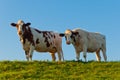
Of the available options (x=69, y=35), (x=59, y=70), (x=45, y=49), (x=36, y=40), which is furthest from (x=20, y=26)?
(x=59, y=70)

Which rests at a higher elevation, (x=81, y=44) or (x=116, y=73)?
(x=81, y=44)

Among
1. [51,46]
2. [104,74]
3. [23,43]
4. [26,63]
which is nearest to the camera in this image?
[104,74]

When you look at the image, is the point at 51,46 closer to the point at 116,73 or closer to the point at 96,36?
the point at 96,36

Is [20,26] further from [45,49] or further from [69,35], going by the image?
[69,35]

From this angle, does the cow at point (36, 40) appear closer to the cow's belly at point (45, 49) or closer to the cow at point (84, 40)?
the cow's belly at point (45, 49)

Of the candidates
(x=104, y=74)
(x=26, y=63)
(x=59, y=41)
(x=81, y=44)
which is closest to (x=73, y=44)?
(x=81, y=44)

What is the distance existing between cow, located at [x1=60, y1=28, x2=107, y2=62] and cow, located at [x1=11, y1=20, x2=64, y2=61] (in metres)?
1.54

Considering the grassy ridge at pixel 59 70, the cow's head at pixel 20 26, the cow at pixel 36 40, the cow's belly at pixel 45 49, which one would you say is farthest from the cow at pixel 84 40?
the grassy ridge at pixel 59 70

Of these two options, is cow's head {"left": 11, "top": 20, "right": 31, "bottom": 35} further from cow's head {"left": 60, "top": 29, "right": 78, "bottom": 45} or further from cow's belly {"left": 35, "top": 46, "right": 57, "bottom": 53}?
cow's head {"left": 60, "top": 29, "right": 78, "bottom": 45}

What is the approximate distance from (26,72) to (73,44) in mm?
8120

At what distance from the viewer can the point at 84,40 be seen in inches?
1332

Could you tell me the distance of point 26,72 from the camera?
26.0 meters

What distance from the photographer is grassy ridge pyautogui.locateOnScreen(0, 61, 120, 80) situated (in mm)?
24891

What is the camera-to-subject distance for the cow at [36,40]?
32.3 metres
